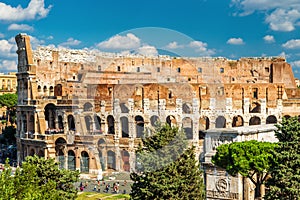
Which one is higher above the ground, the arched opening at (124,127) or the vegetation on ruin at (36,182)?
the arched opening at (124,127)

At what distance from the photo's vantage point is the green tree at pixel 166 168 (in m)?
22.5

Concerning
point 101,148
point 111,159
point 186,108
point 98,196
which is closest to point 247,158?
point 98,196

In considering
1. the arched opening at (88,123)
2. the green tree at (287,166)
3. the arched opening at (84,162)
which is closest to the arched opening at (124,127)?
the arched opening at (88,123)

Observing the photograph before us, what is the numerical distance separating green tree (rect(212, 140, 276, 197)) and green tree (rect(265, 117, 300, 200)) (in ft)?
2.47

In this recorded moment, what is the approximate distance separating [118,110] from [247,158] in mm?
24703

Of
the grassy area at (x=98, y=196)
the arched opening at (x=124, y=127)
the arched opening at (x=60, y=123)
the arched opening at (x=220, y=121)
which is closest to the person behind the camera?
the grassy area at (x=98, y=196)

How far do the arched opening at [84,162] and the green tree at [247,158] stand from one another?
74.9ft

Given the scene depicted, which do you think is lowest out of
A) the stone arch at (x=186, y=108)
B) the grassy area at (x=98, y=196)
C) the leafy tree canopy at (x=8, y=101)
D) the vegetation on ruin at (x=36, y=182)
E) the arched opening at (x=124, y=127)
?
the grassy area at (x=98, y=196)

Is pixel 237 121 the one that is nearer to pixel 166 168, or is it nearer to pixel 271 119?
pixel 271 119

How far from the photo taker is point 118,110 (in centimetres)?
4756

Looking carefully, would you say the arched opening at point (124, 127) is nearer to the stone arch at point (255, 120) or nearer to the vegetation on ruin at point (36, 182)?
the stone arch at point (255, 120)

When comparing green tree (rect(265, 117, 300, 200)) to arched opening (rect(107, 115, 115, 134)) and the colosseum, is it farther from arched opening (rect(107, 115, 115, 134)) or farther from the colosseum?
arched opening (rect(107, 115, 115, 134))

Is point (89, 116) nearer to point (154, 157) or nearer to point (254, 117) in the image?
point (254, 117)

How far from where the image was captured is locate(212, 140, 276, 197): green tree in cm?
2391
